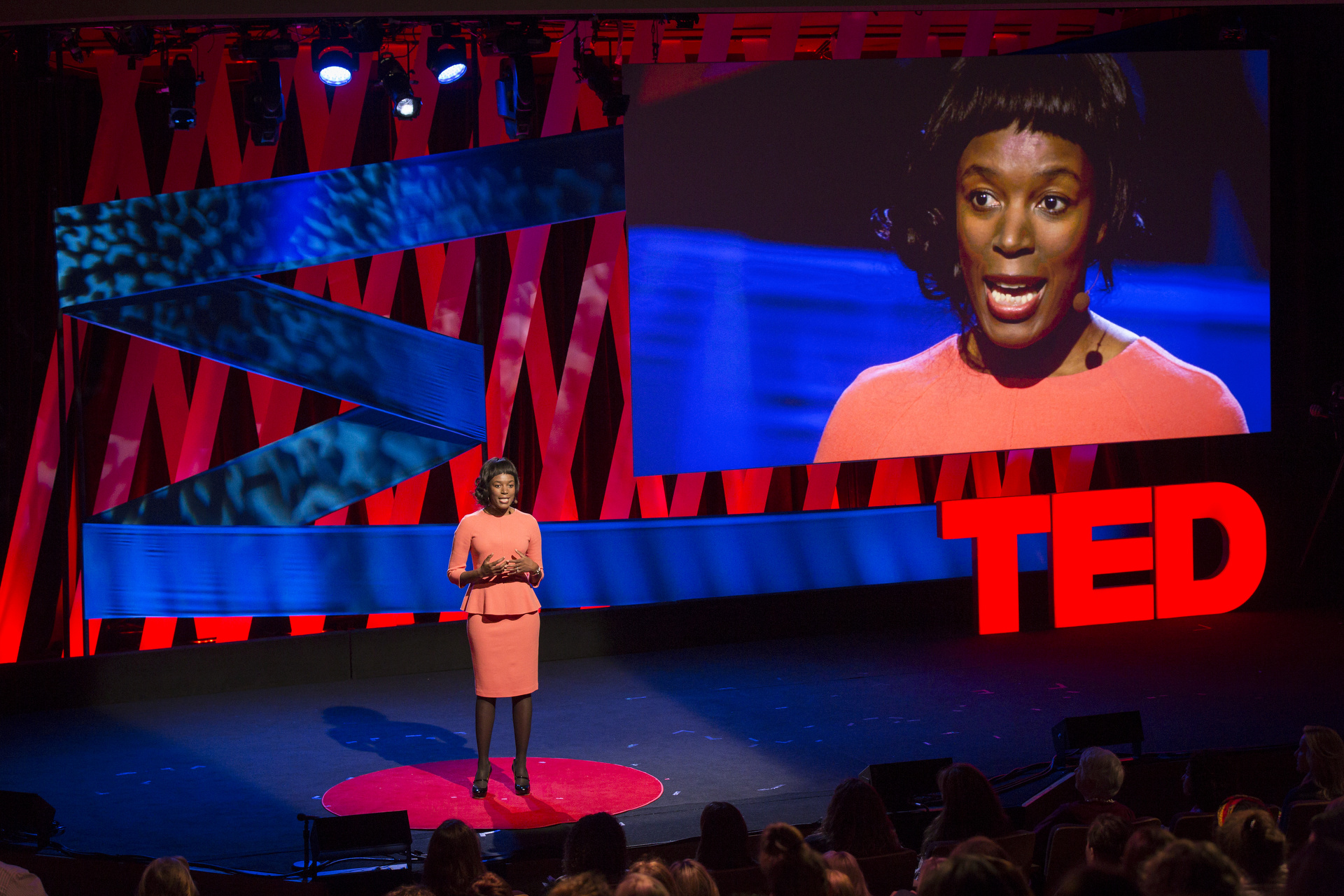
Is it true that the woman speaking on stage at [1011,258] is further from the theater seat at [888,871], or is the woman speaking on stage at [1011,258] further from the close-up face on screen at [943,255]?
the theater seat at [888,871]

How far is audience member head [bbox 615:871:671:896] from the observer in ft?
8.48

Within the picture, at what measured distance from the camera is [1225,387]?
9.27 meters

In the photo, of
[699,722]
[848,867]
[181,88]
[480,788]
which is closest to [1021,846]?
[848,867]

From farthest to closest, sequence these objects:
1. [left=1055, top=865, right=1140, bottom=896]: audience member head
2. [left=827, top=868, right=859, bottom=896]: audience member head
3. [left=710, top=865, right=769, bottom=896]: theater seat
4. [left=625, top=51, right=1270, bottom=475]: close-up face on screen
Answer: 1. [left=625, top=51, right=1270, bottom=475]: close-up face on screen
2. [left=710, top=865, right=769, bottom=896]: theater seat
3. [left=827, top=868, right=859, bottom=896]: audience member head
4. [left=1055, top=865, right=1140, bottom=896]: audience member head

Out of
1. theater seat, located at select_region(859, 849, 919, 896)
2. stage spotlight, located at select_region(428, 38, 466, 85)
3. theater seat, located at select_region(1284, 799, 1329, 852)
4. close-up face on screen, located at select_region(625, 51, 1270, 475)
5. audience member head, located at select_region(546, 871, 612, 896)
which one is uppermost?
stage spotlight, located at select_region(428, 38, 466, 85)

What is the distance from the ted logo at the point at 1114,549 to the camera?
9039mm

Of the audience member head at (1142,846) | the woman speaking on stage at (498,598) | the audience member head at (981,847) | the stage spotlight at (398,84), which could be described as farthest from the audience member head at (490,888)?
the stage spotlight at (398,84)

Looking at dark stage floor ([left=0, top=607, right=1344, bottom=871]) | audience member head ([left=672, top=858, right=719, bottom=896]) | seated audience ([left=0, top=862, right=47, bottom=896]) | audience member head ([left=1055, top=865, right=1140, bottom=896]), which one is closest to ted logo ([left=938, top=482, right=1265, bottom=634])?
dark stage floor ([left=0, top=607, right=1344, bottom=871])

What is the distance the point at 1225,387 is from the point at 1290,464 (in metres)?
1.38

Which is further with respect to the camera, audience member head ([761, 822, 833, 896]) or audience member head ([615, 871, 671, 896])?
audience member head ([761, 822, 833, 896])

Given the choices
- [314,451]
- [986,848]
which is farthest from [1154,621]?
[986,848]

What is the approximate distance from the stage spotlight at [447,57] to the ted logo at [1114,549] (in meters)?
4.04

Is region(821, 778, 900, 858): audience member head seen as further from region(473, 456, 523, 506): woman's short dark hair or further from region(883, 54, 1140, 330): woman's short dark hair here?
region(883, 54, 1140, 330): woman's short dark hair

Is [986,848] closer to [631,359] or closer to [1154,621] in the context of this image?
[631,359]
